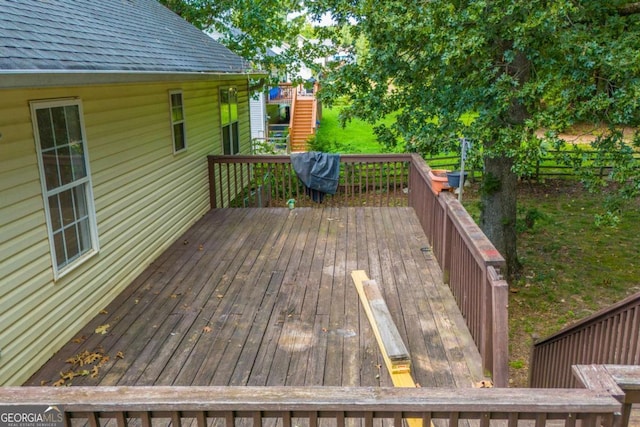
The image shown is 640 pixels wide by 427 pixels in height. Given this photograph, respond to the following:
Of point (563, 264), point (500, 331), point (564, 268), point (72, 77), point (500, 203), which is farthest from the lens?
point (563, 264)

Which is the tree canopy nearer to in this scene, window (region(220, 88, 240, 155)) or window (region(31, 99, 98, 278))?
window (region(220, 88, 240, 155))

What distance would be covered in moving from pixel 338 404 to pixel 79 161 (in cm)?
366

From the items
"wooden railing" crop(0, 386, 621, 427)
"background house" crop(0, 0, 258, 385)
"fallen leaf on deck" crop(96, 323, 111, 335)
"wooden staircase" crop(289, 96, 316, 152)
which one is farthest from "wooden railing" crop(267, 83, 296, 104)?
"wooden railing" crop(0, 386, 621, 427)

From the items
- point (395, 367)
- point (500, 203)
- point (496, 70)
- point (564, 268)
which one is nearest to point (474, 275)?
point (395, 367)

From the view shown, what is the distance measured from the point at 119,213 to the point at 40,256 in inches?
59.3

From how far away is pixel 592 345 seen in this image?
3691mm

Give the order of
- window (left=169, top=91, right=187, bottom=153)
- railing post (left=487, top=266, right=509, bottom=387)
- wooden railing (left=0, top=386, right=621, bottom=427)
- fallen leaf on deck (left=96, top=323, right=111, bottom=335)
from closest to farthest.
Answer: wooden railing (left=0, top=386, right=621, bottom=427) < railing post (left=487, top=266, right=509, bottom=387) < fallen leaf on deck (left=96, top=323, right=111, bottom=335) < window (left=169, top=91, right=187, bottom=153)

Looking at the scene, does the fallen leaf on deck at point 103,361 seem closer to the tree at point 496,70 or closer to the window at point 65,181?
the window at point 65,181

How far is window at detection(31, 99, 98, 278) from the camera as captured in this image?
12.8 feet

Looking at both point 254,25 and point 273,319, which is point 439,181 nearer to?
point 273,319

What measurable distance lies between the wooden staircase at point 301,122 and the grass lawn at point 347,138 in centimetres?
60

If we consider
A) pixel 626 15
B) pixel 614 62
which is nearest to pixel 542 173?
pixel 626 15

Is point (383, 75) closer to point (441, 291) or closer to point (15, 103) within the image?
point (441, 291)

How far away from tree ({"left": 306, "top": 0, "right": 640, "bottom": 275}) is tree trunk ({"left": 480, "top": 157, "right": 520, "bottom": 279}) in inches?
1.3
